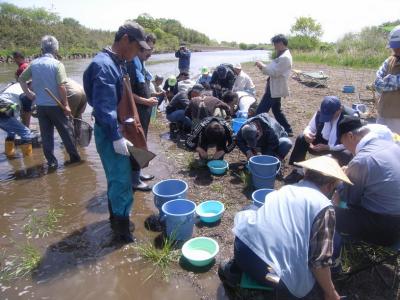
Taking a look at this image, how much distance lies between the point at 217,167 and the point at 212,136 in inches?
18.4

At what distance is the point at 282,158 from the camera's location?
4840 mm

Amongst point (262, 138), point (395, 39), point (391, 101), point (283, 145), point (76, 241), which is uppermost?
point (395, 39)

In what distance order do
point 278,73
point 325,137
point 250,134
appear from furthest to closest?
1. point 278,73
2. point 250,134
3. point 325,137

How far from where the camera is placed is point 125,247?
10.6ft

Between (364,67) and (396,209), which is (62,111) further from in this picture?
(364,67)

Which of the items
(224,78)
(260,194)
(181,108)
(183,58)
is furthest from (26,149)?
(183,58)

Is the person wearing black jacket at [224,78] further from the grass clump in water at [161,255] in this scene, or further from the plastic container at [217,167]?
the grass clump in water at [161,255]

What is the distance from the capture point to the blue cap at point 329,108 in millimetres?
3906

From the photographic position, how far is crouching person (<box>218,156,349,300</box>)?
195 centimetres

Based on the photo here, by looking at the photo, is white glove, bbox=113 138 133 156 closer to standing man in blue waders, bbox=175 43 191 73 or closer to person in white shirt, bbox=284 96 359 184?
person in white shirt, bbox=284 96 359 184

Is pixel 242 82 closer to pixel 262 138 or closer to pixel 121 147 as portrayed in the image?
pixel 262 138

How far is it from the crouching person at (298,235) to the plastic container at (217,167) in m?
2.57

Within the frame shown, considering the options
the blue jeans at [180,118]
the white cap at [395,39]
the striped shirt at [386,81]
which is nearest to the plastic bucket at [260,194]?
the striped shirt at [386,81]

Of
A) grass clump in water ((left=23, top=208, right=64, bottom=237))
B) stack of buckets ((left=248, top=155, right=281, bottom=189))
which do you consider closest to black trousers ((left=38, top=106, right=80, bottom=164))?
grass clump in water ((left=23, top=208, right=64, bottom=237))
